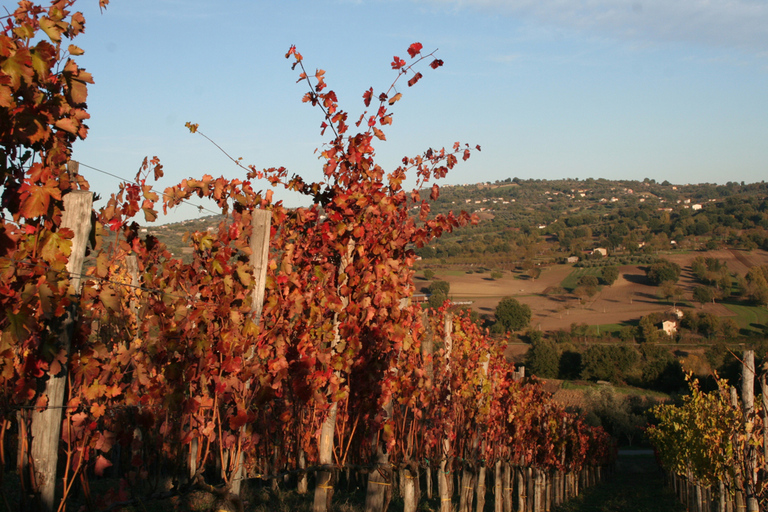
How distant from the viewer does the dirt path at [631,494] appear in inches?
625

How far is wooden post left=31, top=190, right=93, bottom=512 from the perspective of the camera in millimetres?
2535

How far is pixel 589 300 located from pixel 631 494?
162 feet

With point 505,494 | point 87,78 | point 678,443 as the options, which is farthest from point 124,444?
point 678,443

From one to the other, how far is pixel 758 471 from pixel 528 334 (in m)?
49.6

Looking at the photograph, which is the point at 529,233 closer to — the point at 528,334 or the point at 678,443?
the point at 528,334

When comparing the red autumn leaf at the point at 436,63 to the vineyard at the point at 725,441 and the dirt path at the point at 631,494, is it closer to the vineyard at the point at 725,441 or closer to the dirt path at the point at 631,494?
the vineyard at the point at 725,441

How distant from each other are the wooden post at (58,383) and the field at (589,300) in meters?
54.9

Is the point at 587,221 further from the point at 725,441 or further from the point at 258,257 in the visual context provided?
the point at 258,257

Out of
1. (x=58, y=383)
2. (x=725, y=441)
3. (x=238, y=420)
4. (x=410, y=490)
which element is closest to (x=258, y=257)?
(x=238, y=420)

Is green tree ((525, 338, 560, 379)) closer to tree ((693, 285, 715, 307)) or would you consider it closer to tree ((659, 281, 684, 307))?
tree ((659, 281, 684, 307))

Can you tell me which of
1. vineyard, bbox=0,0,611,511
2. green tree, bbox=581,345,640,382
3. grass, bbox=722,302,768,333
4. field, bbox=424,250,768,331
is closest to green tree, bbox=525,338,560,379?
green tree, bbox=581,345,640,382

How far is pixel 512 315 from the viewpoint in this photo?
56719 mm

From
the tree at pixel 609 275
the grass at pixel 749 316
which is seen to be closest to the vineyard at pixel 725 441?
the grass at pixel 749 316

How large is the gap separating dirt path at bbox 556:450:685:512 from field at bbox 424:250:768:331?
27212 mm
